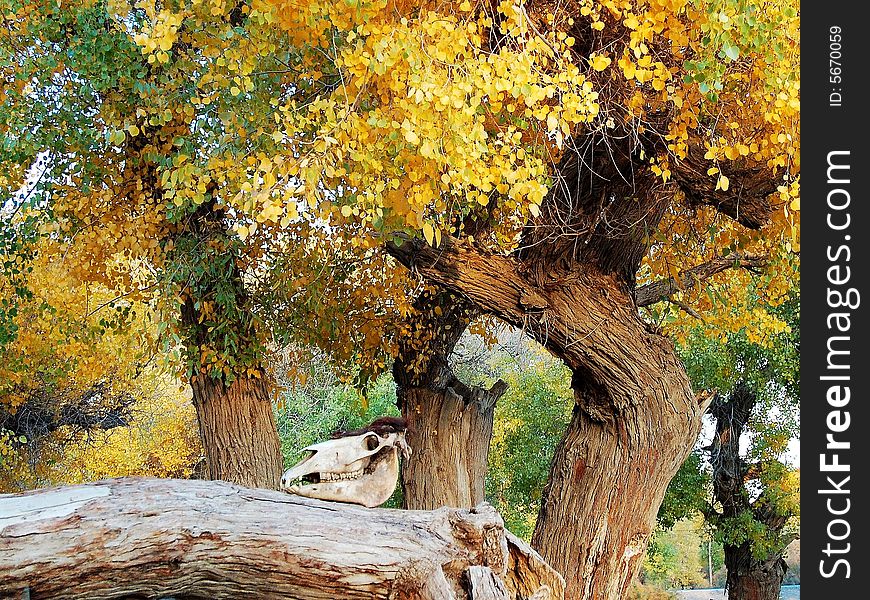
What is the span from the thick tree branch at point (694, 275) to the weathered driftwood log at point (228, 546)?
2423 mm

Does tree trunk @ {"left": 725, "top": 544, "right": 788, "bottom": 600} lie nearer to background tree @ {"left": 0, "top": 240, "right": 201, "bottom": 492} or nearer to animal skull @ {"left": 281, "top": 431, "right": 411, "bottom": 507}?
background tree @ {"left": 0, "top": 240, "right": 201, "bottom": 492}

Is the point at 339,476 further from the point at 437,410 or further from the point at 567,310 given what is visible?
the point at 437,410

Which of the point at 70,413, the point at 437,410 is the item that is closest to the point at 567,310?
the point at 437,410

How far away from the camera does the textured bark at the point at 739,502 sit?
9.02 metres

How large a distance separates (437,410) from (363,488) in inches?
127

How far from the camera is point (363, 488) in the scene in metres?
3.24

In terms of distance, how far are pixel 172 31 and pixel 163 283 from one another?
7.21ft

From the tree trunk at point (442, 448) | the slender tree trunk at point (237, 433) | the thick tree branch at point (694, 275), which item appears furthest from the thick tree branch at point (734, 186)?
the slender tree trunk at point (237, 433)

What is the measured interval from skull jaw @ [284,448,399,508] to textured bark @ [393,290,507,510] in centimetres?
288

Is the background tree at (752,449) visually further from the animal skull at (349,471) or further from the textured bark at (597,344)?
the animal skull at (349,471)

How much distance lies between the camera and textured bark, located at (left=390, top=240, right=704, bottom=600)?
4.50m
